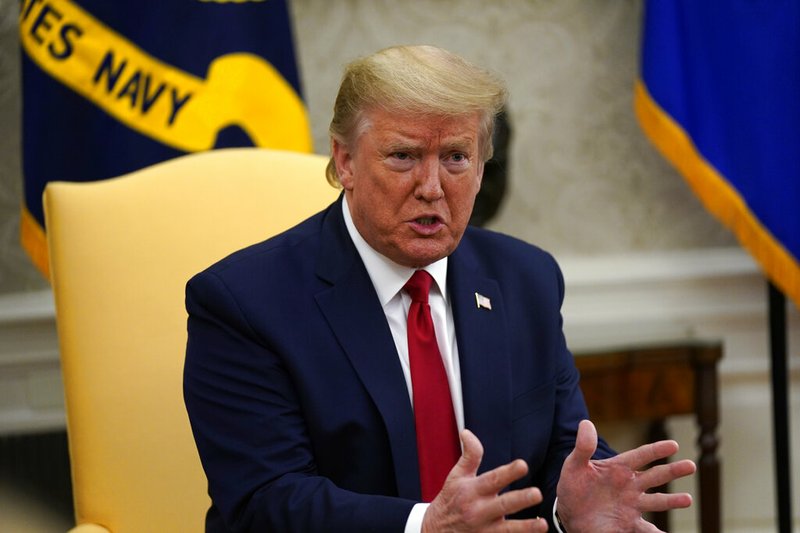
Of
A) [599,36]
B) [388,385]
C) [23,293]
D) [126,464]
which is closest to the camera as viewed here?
[388,385]

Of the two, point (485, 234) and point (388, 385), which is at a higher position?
point (485, 234)

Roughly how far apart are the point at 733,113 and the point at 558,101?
59 cm

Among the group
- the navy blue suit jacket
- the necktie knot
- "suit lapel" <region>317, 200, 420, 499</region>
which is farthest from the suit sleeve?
the necktie knot

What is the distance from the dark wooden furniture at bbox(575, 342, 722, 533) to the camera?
10.4 ft

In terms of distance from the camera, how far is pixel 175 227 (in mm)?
1996

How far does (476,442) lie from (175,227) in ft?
2.89

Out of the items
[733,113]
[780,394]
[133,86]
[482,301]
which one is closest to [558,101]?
[733,113]

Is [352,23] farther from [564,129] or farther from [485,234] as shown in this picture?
[485,234]

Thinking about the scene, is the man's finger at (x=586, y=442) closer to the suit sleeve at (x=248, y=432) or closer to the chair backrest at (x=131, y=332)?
the suit sleeve at (x=248, y=432)

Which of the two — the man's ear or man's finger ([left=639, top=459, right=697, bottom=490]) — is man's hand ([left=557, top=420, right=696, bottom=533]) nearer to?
man's finger ([left=639, top=459, right=697, bottom=490])

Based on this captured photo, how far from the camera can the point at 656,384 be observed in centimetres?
322

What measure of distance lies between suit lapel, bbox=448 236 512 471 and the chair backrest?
48 cm

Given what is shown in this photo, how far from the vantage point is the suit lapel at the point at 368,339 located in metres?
1.61

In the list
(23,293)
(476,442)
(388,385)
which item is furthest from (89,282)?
(23,293)
